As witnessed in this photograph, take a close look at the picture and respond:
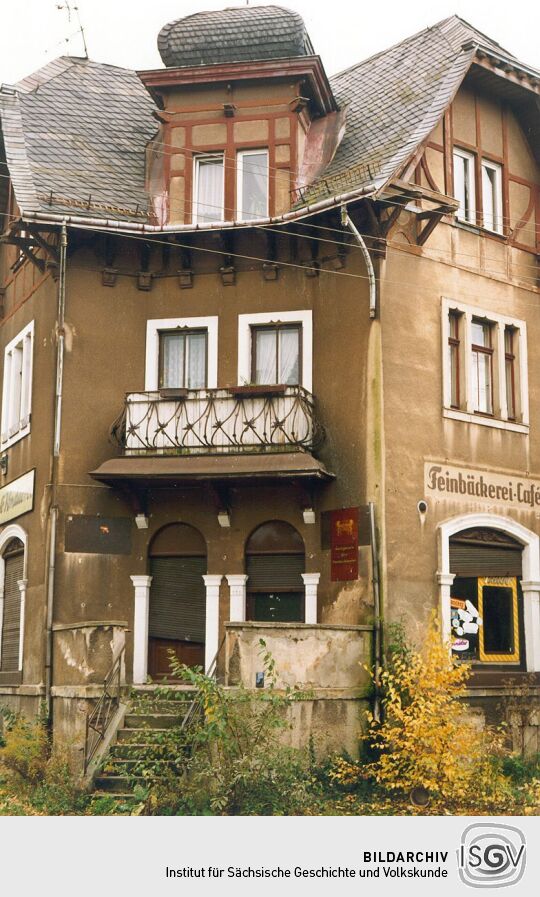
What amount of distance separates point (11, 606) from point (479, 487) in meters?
9.13

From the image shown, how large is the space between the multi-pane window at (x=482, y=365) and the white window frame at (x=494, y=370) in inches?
3.7

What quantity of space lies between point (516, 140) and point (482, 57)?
6.97 ft

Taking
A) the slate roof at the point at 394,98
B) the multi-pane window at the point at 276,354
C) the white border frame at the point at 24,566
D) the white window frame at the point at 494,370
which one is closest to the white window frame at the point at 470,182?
the slate roof at the point at 394,98

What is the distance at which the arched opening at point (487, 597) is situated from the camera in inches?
822

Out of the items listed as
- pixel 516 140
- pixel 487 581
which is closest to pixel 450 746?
pixel 487 581

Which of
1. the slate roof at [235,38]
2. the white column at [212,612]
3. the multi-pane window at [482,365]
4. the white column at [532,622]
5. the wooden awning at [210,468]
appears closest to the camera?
the wooden awning at [210,468]

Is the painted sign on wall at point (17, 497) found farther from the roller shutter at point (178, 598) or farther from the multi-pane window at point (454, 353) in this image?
the multi-pane window at point (454, 353)

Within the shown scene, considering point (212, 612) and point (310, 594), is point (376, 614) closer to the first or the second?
point (310, 594)

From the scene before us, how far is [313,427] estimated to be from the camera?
20.6 metres

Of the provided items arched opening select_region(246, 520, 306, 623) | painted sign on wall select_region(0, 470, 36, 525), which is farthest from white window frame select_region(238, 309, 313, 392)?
painted sign on wall select_region(0, 470, 36, 525)

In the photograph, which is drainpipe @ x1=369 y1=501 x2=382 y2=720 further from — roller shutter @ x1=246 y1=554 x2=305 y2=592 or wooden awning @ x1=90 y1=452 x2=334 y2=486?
roller shutter @ x1=246 y1=554 x2=305 y2=592

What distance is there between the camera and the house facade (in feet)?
66.6

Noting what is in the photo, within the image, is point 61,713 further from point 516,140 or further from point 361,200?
point 516,140

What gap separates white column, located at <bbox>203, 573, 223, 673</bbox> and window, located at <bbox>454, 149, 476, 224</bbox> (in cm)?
789
